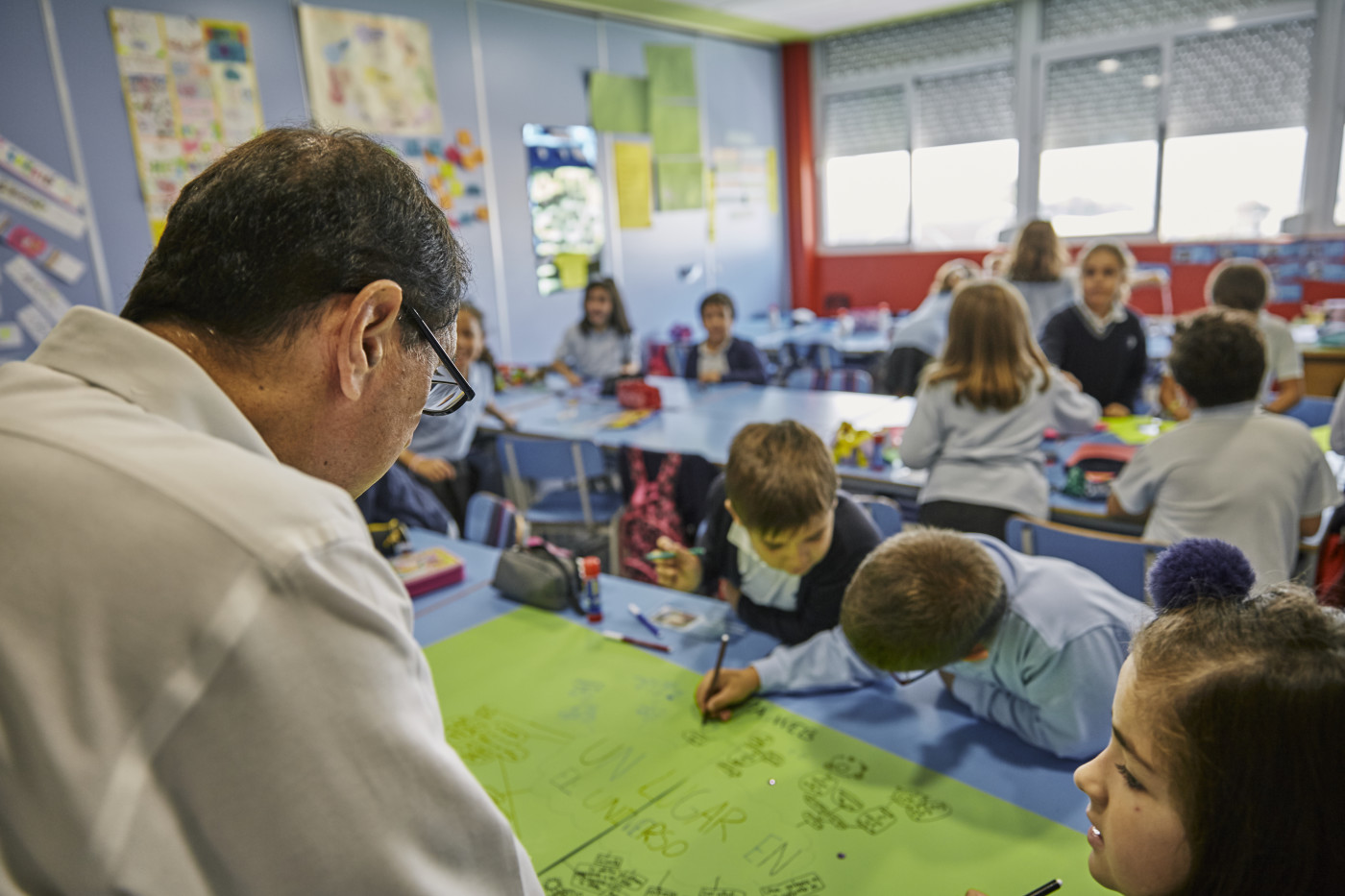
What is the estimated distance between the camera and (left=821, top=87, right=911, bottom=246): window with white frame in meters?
7.68

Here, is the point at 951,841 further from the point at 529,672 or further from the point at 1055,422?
the point at 1055,422

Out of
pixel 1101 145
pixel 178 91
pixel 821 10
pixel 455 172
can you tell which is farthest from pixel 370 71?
pixel 1101 145

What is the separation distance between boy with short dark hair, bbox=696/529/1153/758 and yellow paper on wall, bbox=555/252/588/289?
502 cm

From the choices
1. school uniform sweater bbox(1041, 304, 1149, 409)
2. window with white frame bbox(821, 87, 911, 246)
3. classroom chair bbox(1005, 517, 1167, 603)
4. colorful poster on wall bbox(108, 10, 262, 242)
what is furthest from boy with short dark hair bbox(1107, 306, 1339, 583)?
window with white frame bbox(821, 87, 911, 246)

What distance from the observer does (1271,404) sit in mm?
3520

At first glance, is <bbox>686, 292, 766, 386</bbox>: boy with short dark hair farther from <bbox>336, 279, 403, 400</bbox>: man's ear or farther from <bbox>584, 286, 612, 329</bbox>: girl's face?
<bbox>336, 279, 403, 400</bbox>: man's ear

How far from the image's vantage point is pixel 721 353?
491 centimetres

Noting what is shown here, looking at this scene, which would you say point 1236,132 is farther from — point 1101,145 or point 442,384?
point 442,384

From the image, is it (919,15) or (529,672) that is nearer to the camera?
(529,672)

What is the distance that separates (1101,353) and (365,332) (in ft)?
12.1

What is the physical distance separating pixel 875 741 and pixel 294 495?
46.1 inches

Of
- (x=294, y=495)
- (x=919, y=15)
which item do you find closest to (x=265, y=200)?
(x=294, y=495)

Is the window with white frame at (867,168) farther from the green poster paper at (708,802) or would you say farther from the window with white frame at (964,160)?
the green poster paper at (708,802)

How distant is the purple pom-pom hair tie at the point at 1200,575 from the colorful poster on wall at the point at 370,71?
480 centimetres
